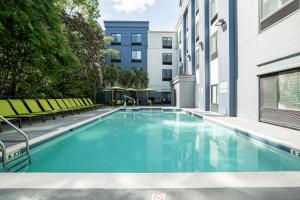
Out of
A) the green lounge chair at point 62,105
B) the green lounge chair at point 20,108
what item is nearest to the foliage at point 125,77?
the green lounge chair at point 62,105

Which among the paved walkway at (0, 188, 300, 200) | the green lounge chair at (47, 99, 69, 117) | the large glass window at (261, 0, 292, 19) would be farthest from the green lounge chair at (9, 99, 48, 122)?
the large glass window at (261, 0, 292, 19)

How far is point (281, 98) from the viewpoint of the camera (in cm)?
898

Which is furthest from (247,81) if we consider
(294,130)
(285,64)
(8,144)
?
(8,144)

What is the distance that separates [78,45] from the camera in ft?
60.0

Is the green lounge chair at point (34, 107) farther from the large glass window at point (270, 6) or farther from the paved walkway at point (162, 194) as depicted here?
the large glass window at point (270, 6)

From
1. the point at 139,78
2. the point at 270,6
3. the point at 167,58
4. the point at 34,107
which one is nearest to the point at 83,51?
the point at 34,107

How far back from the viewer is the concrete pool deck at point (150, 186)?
2.87 meters

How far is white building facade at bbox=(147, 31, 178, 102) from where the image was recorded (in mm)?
35062

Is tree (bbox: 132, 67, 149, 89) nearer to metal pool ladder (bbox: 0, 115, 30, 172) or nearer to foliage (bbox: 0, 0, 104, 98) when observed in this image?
foliage (bbox: 0, 0, 104, 98)

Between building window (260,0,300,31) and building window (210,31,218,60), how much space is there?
658 centimetres

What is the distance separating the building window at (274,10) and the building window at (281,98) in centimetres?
216

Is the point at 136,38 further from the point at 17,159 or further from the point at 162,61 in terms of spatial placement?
the point at 17,159

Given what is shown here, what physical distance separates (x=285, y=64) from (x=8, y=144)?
9.21 m

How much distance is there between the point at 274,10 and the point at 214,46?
26.8ft
